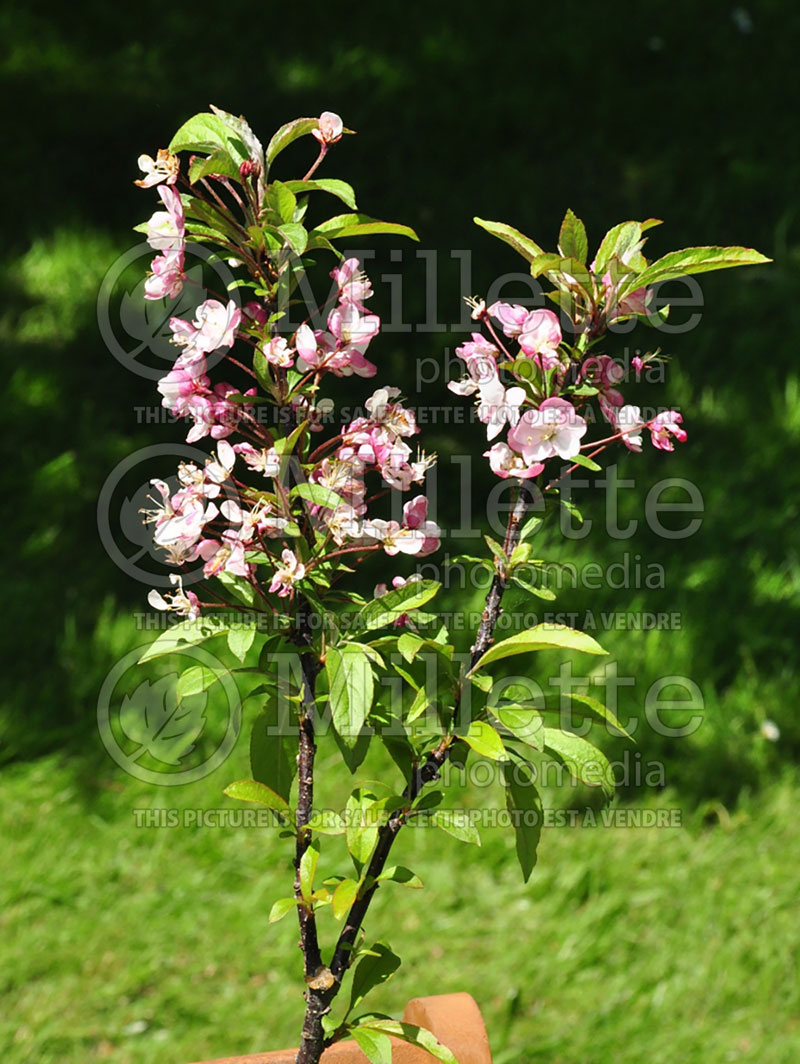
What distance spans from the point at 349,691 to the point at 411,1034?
0.31 meters

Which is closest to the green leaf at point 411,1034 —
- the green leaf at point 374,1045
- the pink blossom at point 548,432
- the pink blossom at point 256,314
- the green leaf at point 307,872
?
the green leaf at point 374,1045

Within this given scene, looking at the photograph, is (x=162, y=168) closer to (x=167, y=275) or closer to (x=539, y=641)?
(x=167, y=275)

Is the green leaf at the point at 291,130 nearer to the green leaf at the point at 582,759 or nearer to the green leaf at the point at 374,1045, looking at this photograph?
the green leaf at the point at 582,759

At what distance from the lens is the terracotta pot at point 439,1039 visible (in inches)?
44.1

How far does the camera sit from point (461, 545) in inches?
110

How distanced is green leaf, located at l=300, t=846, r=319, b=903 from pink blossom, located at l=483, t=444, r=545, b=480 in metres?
0.33
